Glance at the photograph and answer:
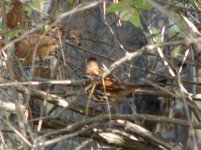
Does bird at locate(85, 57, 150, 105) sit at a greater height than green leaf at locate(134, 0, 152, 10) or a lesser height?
lesser

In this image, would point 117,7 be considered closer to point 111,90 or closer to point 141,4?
point 141,4

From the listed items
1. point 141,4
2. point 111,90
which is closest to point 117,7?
point 141,4

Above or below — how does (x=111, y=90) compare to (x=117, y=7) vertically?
below

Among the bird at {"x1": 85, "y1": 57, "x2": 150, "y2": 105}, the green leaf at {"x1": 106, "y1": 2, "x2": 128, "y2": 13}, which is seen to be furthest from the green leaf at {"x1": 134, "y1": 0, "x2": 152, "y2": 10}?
the bird at {"x1": 85, "y1": 57, "x2": 150, "y2": 105}

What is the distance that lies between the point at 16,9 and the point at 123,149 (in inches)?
35.7

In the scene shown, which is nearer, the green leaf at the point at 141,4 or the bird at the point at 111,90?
the green leaf at the point at 141,4

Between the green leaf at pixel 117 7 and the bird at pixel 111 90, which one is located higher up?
the green leaf at pixel 117 7

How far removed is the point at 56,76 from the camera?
3.32m

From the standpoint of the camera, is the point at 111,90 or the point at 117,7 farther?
the point at 111,90

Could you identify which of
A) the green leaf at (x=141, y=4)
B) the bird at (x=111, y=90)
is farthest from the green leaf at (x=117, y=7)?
the bird at (x=111, y=90)

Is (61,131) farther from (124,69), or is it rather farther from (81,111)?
(124,69)

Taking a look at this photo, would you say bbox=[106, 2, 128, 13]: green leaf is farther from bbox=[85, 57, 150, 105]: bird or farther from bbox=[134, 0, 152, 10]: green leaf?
bbox=[85, 57, 150, 105]: bird

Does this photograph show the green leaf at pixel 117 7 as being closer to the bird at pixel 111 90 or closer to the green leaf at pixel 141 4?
the green leaf at pixel 141 4

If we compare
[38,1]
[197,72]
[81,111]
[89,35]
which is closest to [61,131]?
[81,111]
